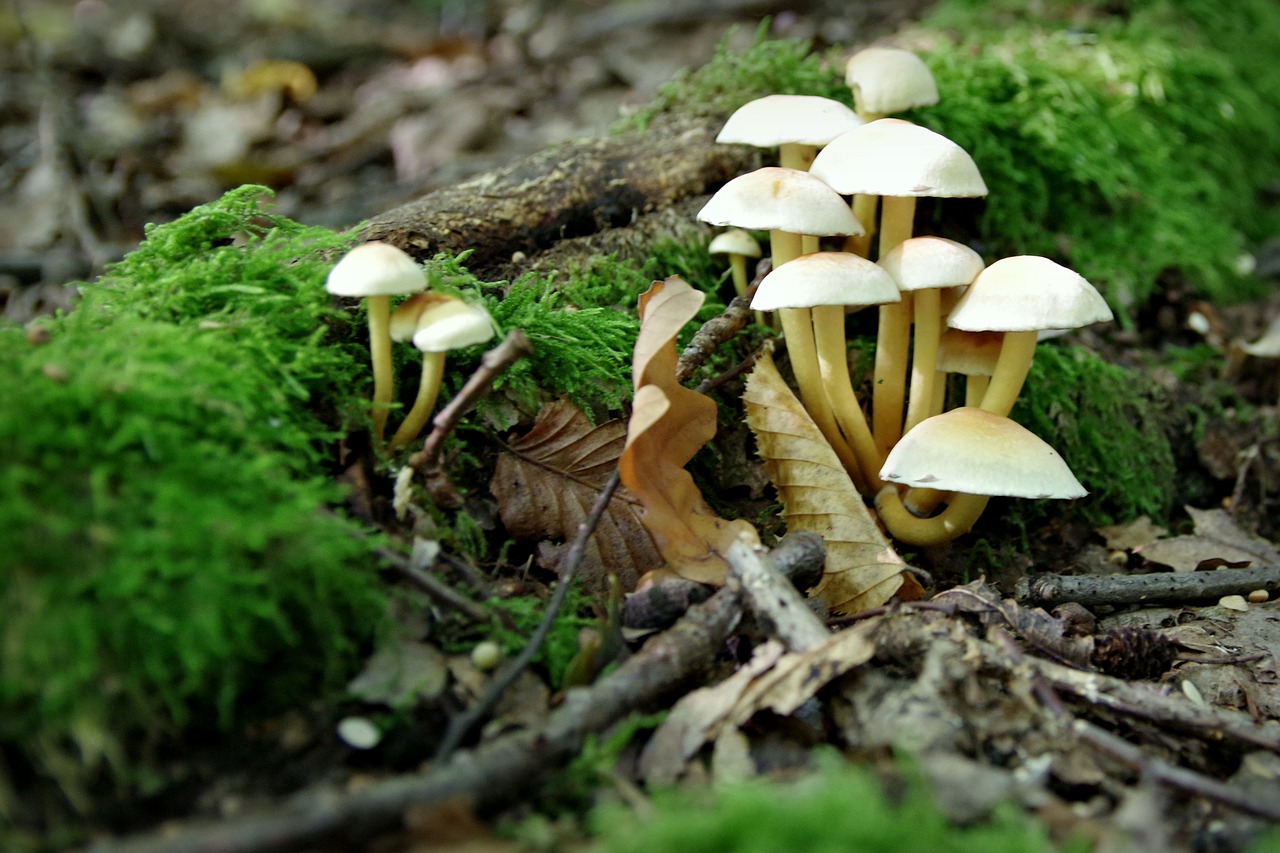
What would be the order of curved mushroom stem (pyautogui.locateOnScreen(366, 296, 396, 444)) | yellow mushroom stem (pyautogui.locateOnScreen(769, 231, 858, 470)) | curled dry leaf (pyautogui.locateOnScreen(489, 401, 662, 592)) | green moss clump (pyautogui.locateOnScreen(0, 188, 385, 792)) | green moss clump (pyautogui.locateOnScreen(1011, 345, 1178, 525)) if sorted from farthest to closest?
green moss clump (pyautogui.locateOnScreen(1011, 345, 1178, 525)), yellow mushroom stem (pyautogui.locateOnScreen(769, 231, 858, 470)), curled dry leaf (pyautogui.locateOnScreen(489, 401, 662, 592)), curved mushroom stem (pyautogui.locateOnScreen(366, 296, 396, 444)), green moss clump (pyautogui.locateOnScreen(0, 188, 385, 792))

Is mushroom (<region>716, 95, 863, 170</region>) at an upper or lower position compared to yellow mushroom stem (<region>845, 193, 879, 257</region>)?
upper

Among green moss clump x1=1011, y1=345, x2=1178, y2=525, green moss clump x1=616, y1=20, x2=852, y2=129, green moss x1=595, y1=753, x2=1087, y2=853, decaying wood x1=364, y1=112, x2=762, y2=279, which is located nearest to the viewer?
green moss x1=595, y1=753, x2=1087, y2=853

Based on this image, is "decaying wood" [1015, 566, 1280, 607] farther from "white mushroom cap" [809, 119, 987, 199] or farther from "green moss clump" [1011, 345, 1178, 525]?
"white mushroom cap" [809, 119, 987, 199]

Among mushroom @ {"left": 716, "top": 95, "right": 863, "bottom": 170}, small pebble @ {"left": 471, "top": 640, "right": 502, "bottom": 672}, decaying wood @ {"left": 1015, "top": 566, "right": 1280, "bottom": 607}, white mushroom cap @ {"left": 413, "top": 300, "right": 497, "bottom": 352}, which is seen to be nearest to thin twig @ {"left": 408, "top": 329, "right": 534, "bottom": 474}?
white mushroom cap @ {"left": 413, "top": 300, "right": 497, "bottom": 352}

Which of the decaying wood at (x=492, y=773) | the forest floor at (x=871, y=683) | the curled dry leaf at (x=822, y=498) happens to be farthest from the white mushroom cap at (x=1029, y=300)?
the decaying wood at (x=492, y=773)

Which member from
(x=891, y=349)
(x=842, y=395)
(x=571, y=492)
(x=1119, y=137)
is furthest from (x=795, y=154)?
(x=1119, y=137)

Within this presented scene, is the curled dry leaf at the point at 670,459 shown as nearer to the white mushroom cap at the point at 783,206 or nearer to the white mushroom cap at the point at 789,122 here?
the white mushroom cap at the point at 783,206

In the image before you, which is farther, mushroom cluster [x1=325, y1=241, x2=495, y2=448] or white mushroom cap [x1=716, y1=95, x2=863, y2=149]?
white mushroom cap [x1=716, y1=95, x2=863, y2=149]
